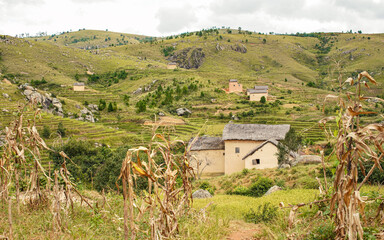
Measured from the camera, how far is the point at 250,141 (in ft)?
103

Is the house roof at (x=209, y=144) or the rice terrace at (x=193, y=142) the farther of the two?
the house roof at (x=209, y=144)

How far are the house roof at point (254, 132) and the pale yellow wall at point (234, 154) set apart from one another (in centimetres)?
60

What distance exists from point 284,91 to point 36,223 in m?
83.6

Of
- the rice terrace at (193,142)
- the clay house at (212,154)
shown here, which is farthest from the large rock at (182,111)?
the clay house at (212,154)

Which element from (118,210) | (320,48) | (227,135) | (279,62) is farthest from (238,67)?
(118,210)

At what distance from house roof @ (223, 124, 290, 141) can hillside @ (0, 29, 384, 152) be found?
938cm

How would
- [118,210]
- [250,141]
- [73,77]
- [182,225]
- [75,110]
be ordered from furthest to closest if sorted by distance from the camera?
[73,77] → [75,110] → [250,141] → [118,210] → [182,225]

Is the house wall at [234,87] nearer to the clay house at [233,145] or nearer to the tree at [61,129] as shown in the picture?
the clay house at [233,145]

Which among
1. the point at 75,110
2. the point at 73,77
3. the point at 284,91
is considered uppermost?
the point at 73,77

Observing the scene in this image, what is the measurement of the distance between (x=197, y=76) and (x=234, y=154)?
64.7 m

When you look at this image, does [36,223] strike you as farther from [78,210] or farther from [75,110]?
[75,110]

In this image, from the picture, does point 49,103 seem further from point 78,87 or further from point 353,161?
point 353,161

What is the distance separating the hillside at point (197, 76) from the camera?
57469 millimetres

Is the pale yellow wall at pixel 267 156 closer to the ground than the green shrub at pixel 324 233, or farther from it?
closer to the ground
